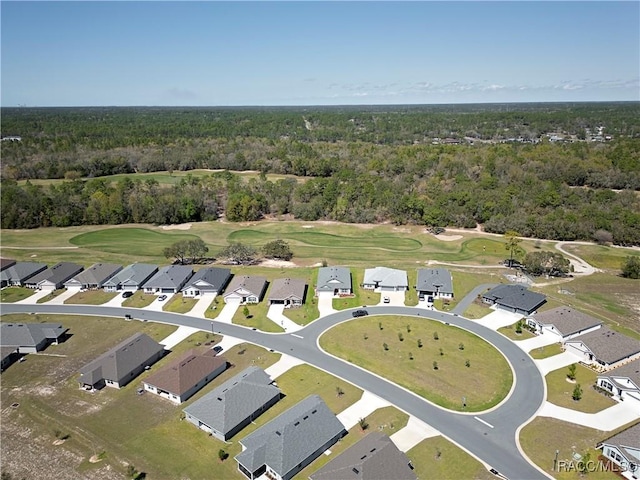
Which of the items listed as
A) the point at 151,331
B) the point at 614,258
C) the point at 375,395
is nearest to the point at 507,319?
the point at 375,395

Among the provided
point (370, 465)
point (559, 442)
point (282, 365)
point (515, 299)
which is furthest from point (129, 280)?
point (559, 442)

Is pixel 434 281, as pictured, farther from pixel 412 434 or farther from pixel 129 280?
pixel 129 280

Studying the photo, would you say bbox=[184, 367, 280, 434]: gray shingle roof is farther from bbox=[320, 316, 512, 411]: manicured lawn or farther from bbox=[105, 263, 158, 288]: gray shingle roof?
bbox=[105, 263, 158, 288]: gray shingle roof

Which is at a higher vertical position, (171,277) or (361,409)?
(171,277)

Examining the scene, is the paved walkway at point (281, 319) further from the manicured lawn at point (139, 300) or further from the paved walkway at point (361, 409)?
the manicured lawn at point (139, 300)

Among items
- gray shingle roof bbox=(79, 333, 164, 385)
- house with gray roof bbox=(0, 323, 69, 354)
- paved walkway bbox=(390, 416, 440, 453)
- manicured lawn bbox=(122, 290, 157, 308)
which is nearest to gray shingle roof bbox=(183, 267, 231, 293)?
manicured lawn bbox=(122, 290, 157, 308)

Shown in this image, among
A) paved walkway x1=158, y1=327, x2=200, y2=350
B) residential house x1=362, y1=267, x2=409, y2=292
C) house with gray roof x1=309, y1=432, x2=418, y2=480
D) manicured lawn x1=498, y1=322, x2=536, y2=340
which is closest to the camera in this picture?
house with gray roof x1=309, y1=432, x2=418, y2=480

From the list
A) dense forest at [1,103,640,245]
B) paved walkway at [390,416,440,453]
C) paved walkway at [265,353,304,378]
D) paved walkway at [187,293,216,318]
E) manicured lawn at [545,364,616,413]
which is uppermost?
dense forest at [1,103,640,245]
